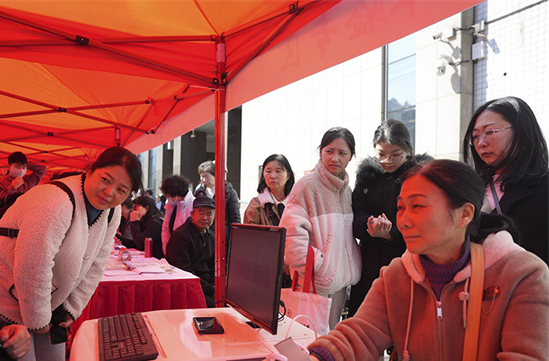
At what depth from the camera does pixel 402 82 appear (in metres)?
8.73

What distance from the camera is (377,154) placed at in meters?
2.67

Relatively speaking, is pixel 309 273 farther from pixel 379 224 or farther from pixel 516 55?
pixel 516 55

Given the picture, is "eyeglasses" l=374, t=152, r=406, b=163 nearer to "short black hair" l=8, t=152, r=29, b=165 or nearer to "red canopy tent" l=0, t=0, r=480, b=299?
"red canopy tent" l=0, t=0, r=480, b=299

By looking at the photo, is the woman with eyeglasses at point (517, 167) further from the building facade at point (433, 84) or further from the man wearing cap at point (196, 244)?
the building facade at point (433, 84)

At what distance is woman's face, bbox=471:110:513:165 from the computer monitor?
106 centimetres

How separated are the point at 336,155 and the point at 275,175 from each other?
894 mm

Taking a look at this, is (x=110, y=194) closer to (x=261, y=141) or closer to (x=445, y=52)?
(x=445, y=52)

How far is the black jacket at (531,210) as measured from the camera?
180cm

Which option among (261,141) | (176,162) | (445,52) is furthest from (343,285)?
(176,162)

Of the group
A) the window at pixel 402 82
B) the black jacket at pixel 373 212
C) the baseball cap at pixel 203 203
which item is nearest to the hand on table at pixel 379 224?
the black jacket at pixel 373 212

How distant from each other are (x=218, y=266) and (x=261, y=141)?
10757 millimetres

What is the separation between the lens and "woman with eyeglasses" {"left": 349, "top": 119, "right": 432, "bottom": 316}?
2590 mm

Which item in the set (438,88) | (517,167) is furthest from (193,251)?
(438,88)

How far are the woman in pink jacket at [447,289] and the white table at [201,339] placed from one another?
34cm
